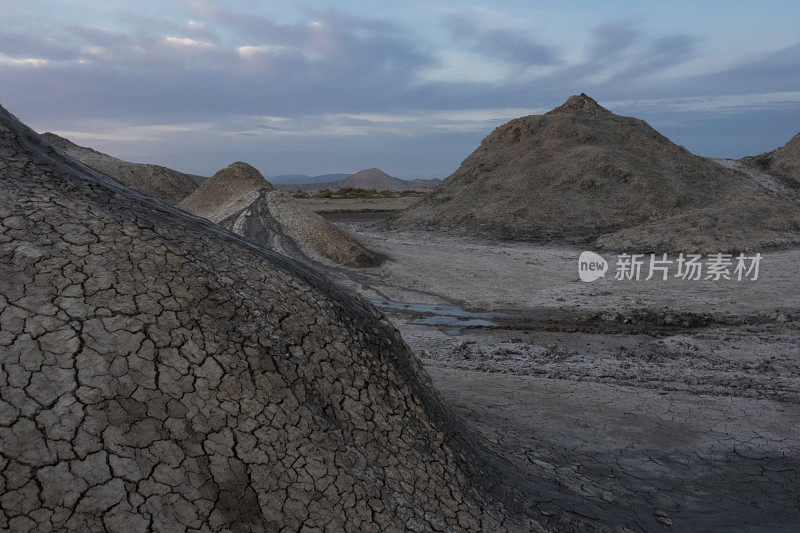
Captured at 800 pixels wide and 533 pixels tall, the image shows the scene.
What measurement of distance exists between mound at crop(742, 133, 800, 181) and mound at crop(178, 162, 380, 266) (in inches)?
832

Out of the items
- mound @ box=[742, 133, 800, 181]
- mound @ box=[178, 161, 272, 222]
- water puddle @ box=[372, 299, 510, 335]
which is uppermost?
mound @ box=[742, 133, 800, 181]

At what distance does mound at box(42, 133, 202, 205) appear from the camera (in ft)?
66.5

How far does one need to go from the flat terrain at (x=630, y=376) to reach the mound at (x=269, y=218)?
1260 millimetres

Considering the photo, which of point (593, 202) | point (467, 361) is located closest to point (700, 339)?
point (467, 361)

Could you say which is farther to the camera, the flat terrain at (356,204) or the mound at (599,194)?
the flat terrain at (356,204)

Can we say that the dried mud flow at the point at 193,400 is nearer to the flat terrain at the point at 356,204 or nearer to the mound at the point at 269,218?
the mound at the point at 269,218

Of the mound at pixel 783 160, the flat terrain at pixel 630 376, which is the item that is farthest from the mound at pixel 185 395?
the mound at pixel 783 160

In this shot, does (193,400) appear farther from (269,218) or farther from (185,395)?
(269,218)

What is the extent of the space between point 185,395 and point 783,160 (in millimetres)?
29168

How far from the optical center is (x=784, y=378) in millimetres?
5172

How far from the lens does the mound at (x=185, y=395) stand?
1.82m

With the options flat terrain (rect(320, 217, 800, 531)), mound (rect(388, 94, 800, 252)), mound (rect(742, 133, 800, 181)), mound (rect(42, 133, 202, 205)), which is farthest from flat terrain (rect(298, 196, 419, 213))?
mound (rect(742, 133, 800, 181))

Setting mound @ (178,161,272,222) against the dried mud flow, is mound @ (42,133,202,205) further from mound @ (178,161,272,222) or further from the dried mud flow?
the dried mud flow

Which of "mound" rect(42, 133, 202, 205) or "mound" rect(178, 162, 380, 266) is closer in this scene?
"mound" rect(178, 162, 380, 266)
